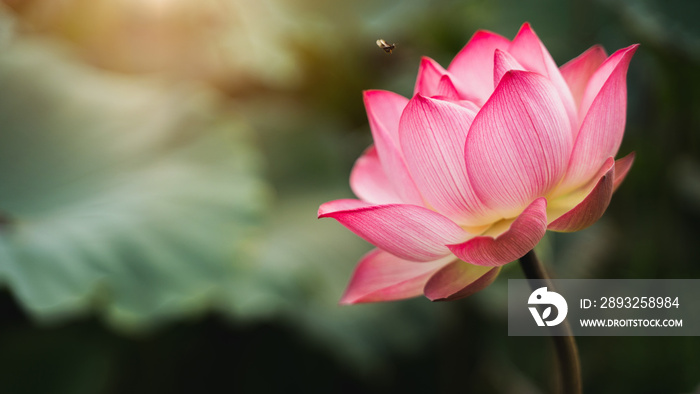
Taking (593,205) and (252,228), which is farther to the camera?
(252,228)

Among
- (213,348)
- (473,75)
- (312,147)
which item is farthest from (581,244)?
(473,75)

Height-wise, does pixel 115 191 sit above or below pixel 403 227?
above

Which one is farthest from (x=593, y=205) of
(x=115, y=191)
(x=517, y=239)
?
(x=115, y=191)

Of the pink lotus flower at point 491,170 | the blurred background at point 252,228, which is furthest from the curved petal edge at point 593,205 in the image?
the blurred background at point 252,228

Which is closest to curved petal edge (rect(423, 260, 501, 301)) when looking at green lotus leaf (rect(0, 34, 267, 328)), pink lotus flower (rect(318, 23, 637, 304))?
pink lotus flower (rect(318, 23, 637, 304))

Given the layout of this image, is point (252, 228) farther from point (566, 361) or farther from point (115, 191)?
point (566, 361)

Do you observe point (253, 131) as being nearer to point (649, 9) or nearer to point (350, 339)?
point (350, 339)

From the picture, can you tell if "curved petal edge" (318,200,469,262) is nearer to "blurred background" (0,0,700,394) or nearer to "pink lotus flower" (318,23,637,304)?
"pink lotus flower" (318,23,637,304)

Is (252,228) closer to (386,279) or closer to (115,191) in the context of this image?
(115,191)
